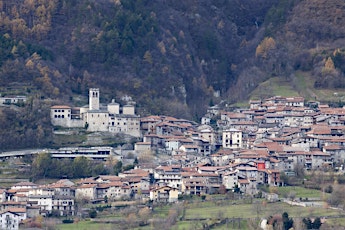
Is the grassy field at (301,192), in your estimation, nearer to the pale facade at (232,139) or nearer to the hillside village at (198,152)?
the hillside village at (198,152)

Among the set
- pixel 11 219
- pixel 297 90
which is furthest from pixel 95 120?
pixel 11 219

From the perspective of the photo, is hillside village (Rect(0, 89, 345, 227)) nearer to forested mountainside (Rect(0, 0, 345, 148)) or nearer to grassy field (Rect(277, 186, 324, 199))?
grassy field (Rect(277, 186, 324, 199))

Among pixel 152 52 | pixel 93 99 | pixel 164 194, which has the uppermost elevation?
pixel 152 52

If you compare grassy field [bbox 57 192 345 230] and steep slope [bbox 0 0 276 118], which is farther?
steep slope [bbox 0 0 276 118]

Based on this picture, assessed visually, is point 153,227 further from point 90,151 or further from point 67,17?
point 67,17

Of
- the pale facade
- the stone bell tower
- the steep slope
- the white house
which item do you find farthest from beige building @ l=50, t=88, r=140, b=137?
the white house

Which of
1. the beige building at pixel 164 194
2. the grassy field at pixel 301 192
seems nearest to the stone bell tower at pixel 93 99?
the beige building at pixel 164 194

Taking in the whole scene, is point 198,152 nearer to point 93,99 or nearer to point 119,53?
Answer: point 93,99
